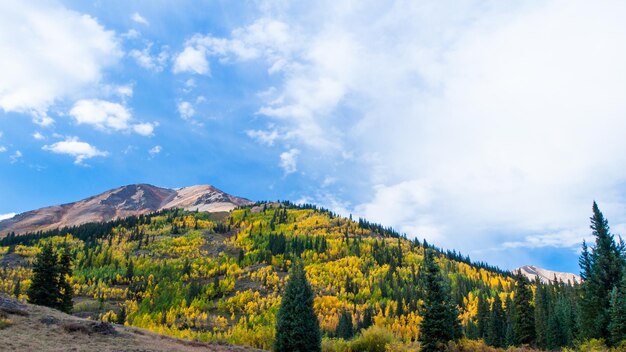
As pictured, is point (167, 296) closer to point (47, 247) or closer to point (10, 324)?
point (47, 247)

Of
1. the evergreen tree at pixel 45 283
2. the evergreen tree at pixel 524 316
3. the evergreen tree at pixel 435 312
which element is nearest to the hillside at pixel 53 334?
the evergreen tree at pixel 45 283

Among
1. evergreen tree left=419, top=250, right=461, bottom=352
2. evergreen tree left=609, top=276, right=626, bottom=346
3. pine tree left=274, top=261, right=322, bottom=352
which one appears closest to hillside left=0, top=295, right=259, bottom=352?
pine tree left=274, top=261, right=322, bottom=352

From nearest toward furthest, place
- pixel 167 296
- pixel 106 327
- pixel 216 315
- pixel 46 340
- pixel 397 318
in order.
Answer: pixel 46 340 → pixel 106 327 → pixel 397 318 → pixel 216 315 → pixel 167 296

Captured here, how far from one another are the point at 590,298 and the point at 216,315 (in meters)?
160

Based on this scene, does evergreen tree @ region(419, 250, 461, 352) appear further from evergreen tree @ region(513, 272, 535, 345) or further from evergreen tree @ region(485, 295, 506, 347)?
evergreen tree @ region(485, 295, 506, 347)

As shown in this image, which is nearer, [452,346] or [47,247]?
[452,346]

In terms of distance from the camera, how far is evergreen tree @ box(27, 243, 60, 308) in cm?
5881

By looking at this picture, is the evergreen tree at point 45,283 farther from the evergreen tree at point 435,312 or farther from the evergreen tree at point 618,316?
the evergreen tree at point 618,316

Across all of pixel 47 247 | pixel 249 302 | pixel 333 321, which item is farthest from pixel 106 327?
pixel 249 302

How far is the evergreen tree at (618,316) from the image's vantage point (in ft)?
114

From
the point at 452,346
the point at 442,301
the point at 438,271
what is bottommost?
the point at 452,346

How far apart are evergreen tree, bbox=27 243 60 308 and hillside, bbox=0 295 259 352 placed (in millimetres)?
18712

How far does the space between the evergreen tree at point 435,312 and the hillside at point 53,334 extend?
2458 centimetres

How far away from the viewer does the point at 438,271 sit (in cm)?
4478
